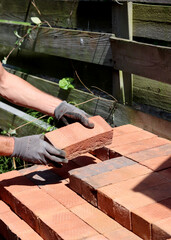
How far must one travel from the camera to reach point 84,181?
3.31m

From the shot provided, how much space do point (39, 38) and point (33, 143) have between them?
2.26 meters

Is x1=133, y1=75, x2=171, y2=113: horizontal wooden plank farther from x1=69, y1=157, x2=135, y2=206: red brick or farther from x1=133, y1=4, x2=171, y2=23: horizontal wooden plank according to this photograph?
x1=69, y1=157, x2=135, y2=206: red brick

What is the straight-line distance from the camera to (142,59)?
3.99 m

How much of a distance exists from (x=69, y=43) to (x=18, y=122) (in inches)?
51.9

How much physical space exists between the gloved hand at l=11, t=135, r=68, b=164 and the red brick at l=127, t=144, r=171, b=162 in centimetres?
58

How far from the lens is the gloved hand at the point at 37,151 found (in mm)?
3441

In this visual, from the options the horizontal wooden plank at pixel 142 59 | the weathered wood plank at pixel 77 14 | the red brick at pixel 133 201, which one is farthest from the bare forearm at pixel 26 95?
the red brick at pixel 133 201

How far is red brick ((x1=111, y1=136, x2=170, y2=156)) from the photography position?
379cm

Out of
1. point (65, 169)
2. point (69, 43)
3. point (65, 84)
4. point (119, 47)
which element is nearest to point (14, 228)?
point (65, 169)

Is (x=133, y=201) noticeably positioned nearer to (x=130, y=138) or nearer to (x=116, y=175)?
(x=116, y=175)

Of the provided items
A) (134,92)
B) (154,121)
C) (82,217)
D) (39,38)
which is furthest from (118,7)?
(82,217)

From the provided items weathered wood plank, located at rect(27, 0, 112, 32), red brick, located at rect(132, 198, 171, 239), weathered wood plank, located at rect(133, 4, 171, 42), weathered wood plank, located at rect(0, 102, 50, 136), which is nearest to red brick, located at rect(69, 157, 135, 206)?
red brick, located at rect(132, 198, 171, 239)

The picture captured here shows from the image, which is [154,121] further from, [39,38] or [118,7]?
[39,38]

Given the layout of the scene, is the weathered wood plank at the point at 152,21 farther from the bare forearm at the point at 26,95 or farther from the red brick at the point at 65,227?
the red brick at the point at 65,227
